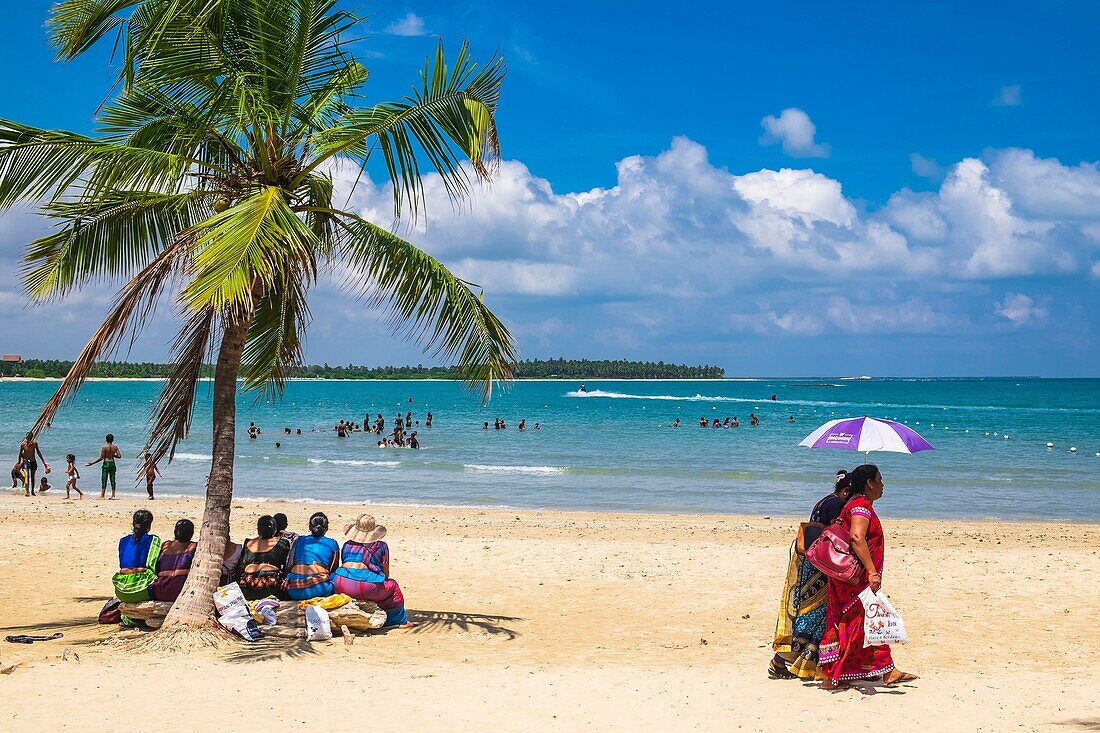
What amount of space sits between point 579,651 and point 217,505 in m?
3.43

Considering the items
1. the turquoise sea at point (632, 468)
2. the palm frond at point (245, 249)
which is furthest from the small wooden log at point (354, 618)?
the palm frond at point (245, 249)

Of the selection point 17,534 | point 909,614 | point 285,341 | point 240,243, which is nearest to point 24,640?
point 285,341

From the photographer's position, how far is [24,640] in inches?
307

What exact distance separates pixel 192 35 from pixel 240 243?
2.31 metres

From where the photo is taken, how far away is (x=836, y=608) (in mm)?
6664

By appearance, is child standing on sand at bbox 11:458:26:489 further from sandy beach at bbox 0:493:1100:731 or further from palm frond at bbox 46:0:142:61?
palm frond at bbox 46:0:142:61

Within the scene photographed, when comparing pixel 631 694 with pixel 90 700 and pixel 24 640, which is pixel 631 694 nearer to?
pixel 90 700

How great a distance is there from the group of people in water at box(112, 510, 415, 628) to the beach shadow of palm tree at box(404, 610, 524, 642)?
21 cm

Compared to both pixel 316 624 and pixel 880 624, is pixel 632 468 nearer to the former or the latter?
pixel 316 624

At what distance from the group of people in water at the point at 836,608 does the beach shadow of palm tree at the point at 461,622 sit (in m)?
2.79

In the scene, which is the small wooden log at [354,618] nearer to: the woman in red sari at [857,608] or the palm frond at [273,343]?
the palm frond at [273,343]

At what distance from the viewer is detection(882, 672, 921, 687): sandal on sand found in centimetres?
673

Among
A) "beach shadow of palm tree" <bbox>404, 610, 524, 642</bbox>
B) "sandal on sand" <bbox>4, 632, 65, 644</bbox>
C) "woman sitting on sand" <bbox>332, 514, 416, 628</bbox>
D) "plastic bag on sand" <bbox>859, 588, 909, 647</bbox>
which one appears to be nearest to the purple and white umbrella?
"plastic bag on sand" <bbox>859, 588, 909, 647</bbox>

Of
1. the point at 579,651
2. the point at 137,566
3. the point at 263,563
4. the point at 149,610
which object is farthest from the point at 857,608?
the point at 137,566
